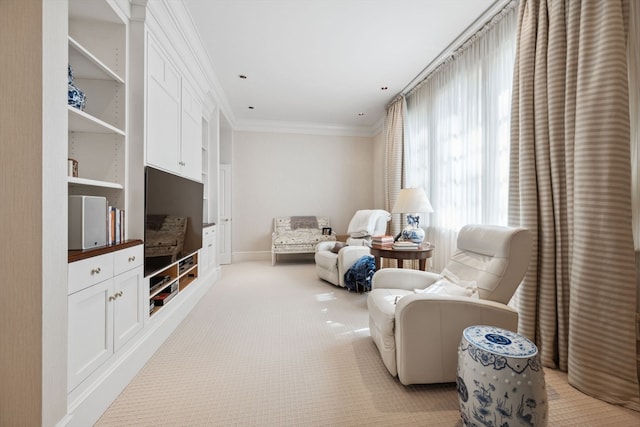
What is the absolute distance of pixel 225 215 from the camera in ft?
17.0

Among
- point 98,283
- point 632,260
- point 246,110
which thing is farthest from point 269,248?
point 632,260

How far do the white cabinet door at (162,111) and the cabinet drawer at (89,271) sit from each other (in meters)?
0.85

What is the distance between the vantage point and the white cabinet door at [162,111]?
6.63 feet

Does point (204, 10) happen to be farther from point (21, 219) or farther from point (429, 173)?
point (429, 173)

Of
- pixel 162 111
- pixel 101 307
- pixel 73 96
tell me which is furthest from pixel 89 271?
pixel 162 111

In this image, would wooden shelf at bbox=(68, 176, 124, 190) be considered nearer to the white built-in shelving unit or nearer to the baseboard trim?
the white built-in shelving unit

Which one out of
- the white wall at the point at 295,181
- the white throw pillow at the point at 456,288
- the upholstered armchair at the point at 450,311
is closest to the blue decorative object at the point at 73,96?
the upholstered armchair at the point at 450,311

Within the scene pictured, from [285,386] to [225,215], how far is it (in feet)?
13.4

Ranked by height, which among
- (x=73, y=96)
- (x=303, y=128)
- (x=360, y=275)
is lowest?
(x=360, y=275)

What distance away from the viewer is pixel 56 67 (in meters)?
1.11

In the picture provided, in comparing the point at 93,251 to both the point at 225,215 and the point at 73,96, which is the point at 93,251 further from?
the point at 225,215

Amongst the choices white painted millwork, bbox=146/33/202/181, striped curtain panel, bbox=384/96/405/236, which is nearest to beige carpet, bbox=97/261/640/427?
white painted millwork, bbox=146/33/202/181

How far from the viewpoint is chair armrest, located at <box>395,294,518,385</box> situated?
1469mm

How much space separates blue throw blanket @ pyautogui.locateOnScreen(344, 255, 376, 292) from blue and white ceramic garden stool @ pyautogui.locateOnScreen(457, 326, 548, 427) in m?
2.09
